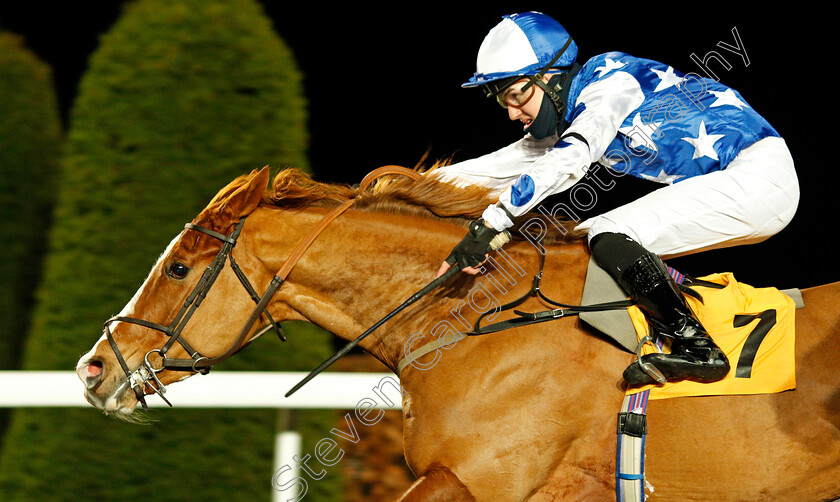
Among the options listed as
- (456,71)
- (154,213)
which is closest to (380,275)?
(154,213)

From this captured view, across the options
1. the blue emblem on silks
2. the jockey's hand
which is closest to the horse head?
the jockey's hand

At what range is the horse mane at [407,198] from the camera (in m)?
2.75

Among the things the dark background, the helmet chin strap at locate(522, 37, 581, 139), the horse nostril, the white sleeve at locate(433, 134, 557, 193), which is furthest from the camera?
the dark background

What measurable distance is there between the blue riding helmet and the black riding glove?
533 millimetres

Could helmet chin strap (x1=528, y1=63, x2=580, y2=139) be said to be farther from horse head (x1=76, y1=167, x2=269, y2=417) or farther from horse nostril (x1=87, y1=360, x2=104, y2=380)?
horse nostril (x1=87, y1=360, x2=104, y2=380)

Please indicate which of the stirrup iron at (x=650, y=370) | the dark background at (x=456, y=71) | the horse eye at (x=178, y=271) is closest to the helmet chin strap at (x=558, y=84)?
the stirrup iron at (x=650, y=370)

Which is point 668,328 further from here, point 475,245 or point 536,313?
point 475,245

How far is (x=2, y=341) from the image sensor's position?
14.3ft

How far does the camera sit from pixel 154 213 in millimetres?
3562

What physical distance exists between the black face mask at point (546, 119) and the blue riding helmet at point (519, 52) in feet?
0.21

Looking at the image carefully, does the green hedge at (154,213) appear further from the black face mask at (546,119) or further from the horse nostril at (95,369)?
the black face mask at (546,119)

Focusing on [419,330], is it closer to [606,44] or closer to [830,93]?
[606,44]

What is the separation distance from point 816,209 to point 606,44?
6.25 feet

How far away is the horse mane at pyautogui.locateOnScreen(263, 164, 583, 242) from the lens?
9.03 ft
